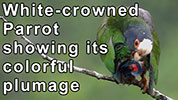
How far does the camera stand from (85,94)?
4625 mm

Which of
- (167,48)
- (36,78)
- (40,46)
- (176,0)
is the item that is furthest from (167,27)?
(40,46)

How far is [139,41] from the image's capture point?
1.69 m

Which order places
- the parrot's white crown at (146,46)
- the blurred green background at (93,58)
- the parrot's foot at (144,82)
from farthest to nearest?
the blurred green background at (93,58) → the parrot's foot at (144,82) → the parrot's white crown at (146,46)

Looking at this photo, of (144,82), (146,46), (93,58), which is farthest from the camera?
(93,58)

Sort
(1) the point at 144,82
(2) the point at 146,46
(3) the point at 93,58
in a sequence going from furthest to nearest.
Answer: (3) the point at 93,58, (1) the point at 144,82, (2) the point at 146,46

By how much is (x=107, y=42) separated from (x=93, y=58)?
2792mm

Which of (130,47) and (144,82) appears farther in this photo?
(144,82)

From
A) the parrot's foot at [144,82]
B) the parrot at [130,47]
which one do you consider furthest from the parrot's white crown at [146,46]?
the parrot's foot at [144,82]

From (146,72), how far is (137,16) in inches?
6.2

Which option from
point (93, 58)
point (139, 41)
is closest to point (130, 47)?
point (139, 41)

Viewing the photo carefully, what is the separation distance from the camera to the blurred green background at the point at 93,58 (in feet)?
14.0

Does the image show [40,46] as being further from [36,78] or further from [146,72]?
[36,78]

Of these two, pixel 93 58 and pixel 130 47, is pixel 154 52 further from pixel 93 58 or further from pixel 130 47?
pixel 93 58

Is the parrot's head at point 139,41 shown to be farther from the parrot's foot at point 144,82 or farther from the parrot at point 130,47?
the parrot's foot at point 144,82
